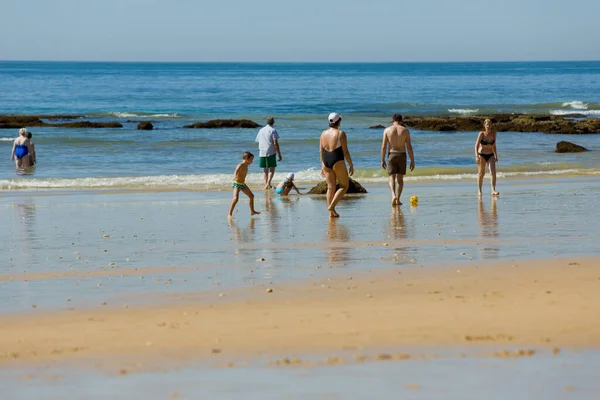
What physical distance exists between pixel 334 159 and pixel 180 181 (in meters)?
8.55

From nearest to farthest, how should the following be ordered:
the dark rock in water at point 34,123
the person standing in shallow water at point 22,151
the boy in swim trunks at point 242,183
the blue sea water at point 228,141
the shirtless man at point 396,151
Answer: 1. the boy in swim trunks at point 242,183
2. the shirtless man at point 396,151
3. the person standing in shallow water at point 22,151
4. the blue sea water at point 228,141
5. the dark rock in water at point 34,123

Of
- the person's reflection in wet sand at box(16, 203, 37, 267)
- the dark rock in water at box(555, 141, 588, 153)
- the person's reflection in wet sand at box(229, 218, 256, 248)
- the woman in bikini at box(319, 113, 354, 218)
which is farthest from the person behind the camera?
the dark rock in water at box(555, 141, 588, 153)

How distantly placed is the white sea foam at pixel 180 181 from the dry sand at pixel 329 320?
11.9 meters

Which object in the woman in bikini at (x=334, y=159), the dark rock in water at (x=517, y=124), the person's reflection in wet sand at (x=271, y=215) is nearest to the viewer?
the person's reflection in wet sand at (x=271, y=215)

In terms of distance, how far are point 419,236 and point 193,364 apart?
600 cm

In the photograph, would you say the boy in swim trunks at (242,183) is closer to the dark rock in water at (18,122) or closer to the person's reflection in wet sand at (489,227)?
the person's reflection in wet sand at (489,227)

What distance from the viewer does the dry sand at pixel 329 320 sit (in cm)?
646

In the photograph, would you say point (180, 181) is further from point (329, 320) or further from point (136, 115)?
point (136, 115)

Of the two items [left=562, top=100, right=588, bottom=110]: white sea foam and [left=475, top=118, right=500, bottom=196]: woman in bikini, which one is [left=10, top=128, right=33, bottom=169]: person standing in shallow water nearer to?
[left=475, top=118, right=500, bottom=196]: woman in bikini

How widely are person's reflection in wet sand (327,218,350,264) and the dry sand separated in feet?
4.04

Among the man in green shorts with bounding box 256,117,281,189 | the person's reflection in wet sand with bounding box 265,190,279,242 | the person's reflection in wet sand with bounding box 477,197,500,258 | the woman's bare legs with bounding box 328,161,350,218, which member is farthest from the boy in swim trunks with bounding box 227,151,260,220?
the man in green shorts with bounding box 256,117,281,189

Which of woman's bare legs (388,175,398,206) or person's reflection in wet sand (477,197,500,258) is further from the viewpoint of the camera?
woman's bare legs (388,175,398,206)

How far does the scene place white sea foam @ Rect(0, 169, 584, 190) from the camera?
20484 mm

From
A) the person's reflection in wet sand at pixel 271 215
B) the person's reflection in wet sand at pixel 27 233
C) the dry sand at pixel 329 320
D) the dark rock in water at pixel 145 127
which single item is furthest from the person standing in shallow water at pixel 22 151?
the dark rock in water at pixel 145 127
